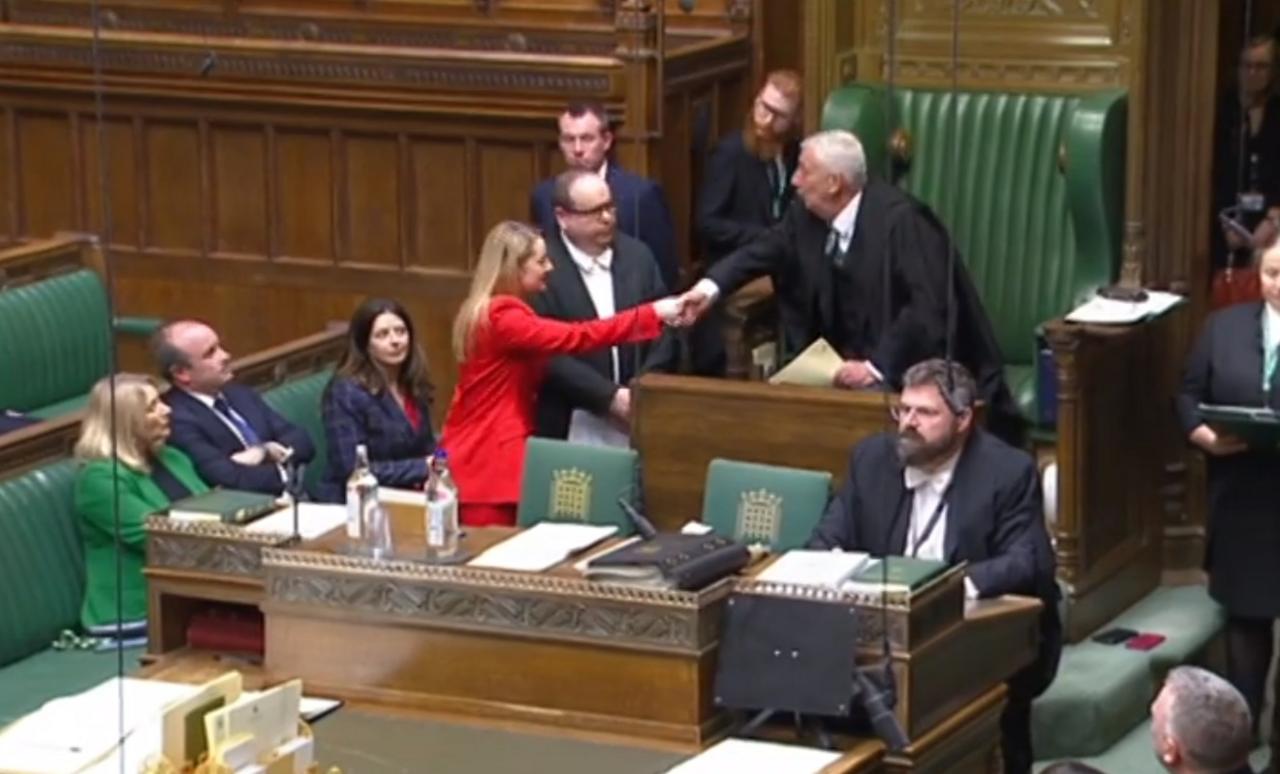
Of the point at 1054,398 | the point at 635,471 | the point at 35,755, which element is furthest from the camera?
the point at 1054,398

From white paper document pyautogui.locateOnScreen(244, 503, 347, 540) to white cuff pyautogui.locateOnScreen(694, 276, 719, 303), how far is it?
1.42 meters

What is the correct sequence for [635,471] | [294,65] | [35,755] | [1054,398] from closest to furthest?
[35,755], [635,471], [1054,398], [294,65]

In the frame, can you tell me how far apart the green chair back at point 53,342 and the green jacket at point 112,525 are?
66.5 inches

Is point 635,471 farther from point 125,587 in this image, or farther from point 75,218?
point 75,218

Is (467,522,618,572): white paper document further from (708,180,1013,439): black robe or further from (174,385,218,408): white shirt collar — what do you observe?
(708,180,1013,439): black robe

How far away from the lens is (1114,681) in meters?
7.24

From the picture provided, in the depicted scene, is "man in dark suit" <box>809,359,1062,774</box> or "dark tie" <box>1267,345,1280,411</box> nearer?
"man in dark suit" <box>809,359,1062,774</box>

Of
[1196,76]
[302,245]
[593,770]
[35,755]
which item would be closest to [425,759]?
Result: [593,770]

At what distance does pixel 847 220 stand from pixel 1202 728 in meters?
2.83

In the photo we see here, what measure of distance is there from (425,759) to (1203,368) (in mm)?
2533

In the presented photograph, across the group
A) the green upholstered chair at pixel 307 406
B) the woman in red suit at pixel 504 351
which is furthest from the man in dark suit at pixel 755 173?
the green upholstered chair at pixel 307 406

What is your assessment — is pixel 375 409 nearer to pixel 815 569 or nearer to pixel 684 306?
pixel 684 306

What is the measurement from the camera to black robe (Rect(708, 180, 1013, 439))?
738cm

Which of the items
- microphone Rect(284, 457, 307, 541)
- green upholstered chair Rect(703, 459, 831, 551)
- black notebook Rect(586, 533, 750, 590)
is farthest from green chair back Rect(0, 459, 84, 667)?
black notebook Rect(586, 533, 750, 590)
